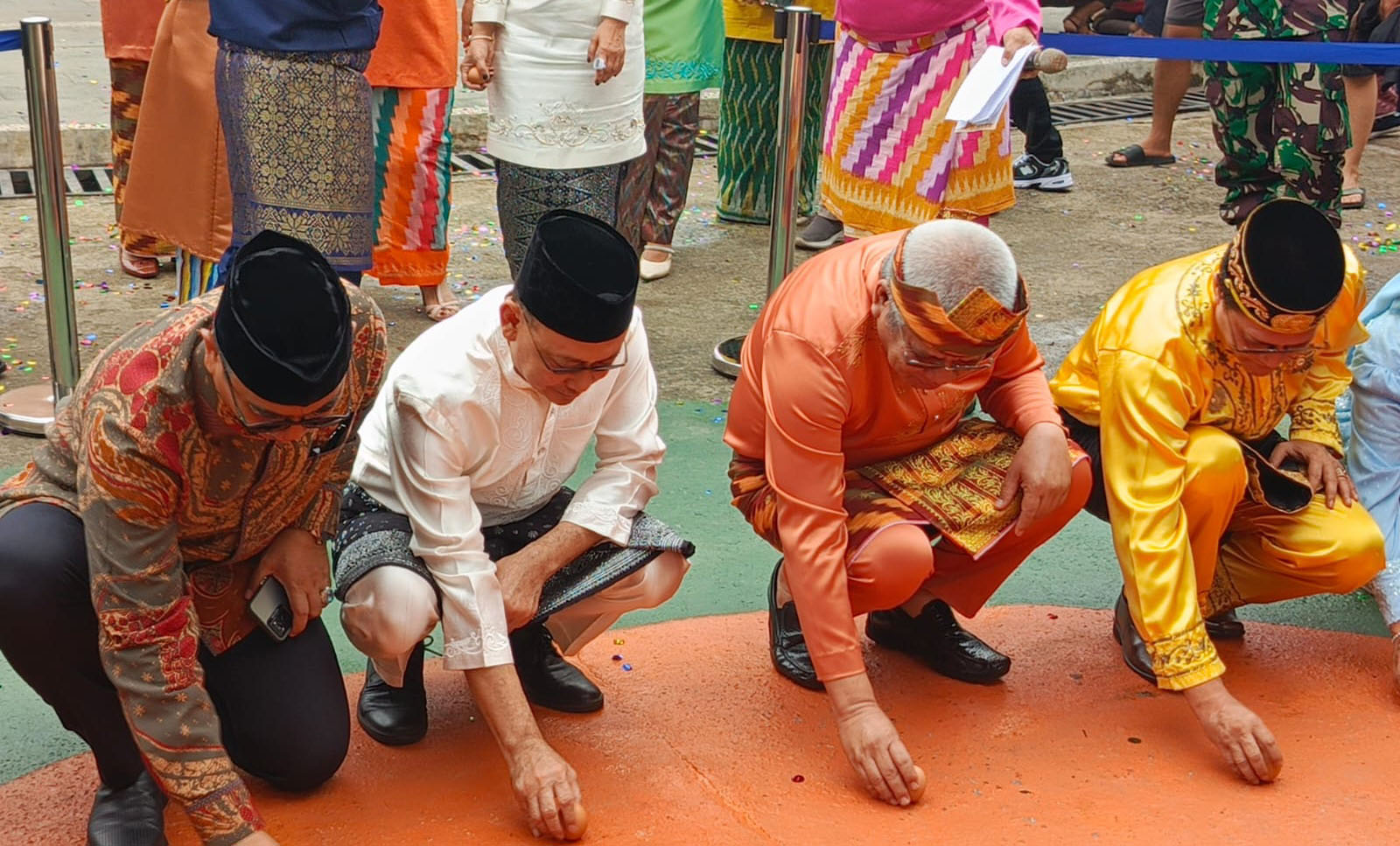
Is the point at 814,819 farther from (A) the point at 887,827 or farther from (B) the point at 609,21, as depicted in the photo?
(B) the point at 609,21

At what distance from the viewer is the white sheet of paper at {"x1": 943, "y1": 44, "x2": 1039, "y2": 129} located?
10.9 ft

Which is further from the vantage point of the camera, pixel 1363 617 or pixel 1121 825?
pixel 1363 617

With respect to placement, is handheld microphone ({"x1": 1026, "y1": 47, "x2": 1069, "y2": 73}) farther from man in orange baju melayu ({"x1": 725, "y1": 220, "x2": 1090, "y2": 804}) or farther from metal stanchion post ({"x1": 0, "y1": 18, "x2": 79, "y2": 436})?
metal stanchion post ({"x1": 0, "y1": 18, "x2": 79, "y2": 436})

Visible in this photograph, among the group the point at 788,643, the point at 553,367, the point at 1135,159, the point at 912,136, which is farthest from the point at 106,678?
the point at 1135,159

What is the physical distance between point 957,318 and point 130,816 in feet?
4.53

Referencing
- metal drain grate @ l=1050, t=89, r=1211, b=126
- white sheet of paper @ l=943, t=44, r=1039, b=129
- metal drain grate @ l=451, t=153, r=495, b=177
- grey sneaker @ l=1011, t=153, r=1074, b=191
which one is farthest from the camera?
metal drain grate @ l=1050, t=89, r=1211, b=126

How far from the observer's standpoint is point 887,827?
95.3 inches

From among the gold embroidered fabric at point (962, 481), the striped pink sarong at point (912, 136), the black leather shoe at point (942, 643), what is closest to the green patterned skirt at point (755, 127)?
the striped pink sarong at point (912, 136)

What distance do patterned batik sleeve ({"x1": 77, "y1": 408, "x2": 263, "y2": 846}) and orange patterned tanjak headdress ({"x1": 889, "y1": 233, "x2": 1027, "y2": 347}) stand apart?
42.1 inches

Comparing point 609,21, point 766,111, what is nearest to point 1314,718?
point 609,21

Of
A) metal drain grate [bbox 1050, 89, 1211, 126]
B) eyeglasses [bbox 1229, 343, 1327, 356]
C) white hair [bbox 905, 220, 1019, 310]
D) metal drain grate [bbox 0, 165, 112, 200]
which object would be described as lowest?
metal drain grate [bbox 0, 165, 112, 200]

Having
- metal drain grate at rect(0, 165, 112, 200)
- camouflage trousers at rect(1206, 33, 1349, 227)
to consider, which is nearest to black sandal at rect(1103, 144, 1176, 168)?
camouflage trousers at rect(1206, 33, 1349, 227)

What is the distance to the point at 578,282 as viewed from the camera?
2.20 metres

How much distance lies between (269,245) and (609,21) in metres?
1.98
